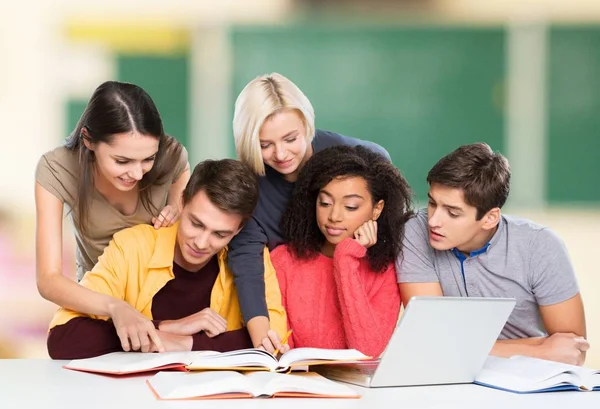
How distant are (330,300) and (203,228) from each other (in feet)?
1.57

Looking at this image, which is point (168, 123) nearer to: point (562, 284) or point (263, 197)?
point (263, 197)

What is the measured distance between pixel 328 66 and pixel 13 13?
206cm

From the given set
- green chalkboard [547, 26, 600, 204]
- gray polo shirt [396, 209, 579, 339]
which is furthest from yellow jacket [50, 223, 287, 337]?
green chalkboard [547, 26, 600, 204]

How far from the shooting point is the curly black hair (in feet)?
8.17

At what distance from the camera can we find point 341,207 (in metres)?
2.47

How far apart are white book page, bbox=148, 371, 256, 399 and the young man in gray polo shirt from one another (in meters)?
0.89

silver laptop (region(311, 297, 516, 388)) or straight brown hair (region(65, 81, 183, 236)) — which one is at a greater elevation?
straight brown hair (region(65, 81, 183, 236))

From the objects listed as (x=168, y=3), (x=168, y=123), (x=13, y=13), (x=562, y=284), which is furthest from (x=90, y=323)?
(x=13, y=13)

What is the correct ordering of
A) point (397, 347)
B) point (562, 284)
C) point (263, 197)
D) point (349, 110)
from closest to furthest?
1. point (397, 347)
2. point (562, 284)
3. point (263, 197)
4. point (349, 110)

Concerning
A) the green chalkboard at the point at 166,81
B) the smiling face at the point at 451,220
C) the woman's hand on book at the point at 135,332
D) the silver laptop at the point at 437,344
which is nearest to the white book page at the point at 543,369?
the silver laptop at the point at 437,344

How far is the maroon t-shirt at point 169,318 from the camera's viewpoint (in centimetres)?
217

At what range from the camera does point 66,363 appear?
80.8 inches

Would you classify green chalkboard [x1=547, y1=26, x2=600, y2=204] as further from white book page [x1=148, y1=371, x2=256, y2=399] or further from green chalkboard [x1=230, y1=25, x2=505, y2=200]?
white book page [x1=148, y1=371, x2=256, y2=399]

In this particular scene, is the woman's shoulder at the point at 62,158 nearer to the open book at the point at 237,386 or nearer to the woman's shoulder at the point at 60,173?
the woman's shoulder at the point at 60,173
